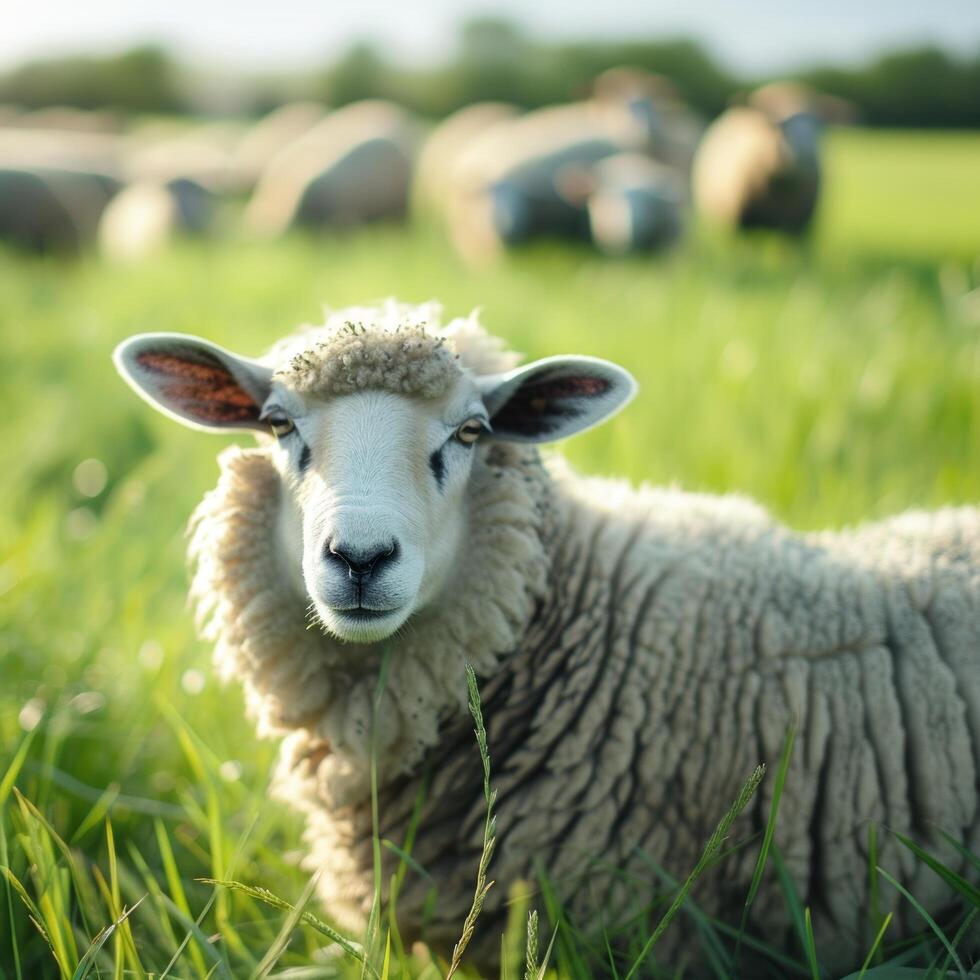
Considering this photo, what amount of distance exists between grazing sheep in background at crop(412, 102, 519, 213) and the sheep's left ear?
43.6 feet

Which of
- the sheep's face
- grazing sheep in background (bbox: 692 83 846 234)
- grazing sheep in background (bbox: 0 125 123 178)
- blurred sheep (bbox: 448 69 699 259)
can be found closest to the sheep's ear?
the sheep's face

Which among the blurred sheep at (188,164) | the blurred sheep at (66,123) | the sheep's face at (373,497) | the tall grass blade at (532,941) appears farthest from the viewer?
the blurred sheep at (66,123)

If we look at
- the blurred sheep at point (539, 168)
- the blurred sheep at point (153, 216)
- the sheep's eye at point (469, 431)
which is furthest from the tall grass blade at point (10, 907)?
the blurred sheep at point (153, 216)

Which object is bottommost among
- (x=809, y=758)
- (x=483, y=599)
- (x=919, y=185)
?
(x=809, y=758)

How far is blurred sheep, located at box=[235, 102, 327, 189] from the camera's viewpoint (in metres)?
16.5

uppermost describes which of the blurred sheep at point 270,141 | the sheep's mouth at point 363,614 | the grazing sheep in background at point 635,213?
the blurred sheep at point 270,141

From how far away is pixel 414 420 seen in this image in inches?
72.0

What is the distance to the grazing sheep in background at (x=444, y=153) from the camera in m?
15.3

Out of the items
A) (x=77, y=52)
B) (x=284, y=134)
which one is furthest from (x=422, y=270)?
(x=77, y=52)

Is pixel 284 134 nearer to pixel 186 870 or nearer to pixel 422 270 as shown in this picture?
pixel 422 270

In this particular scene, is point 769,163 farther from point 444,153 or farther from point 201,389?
point 201,389

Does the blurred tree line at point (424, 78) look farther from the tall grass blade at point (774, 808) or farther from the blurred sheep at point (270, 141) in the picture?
the tall grass blade at point (774, 808)

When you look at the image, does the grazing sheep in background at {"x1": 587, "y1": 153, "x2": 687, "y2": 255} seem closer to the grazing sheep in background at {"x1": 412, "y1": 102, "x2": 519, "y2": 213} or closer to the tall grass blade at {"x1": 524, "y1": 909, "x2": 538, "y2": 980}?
the grazing sheep in background at {"x1": 412, "y1": 102, "x2": 519, "y2": 213}

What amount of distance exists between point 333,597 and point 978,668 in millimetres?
1231
